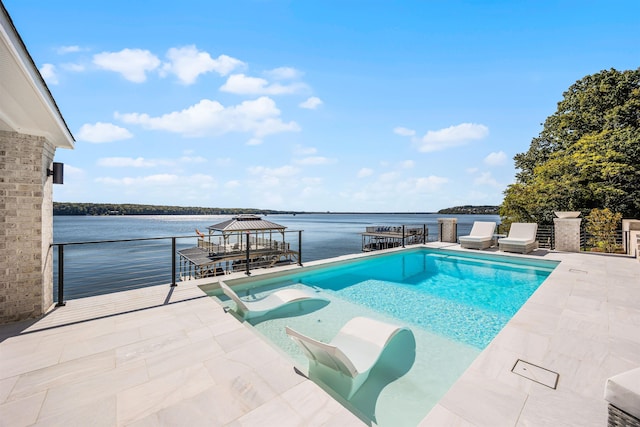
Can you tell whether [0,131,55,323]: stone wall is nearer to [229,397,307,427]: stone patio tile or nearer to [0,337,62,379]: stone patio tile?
[0,337,62,379]: stone patio tile

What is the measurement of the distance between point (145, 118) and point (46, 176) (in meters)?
8.42

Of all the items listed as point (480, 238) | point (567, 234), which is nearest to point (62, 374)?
point (480, 238)

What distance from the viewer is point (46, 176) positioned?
144 inches

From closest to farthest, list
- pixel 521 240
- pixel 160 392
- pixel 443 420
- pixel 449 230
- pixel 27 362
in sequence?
pixel 443 420 < pixel 160 392 < pixel 27 362 < pixel 521 240 < pixel 449 230

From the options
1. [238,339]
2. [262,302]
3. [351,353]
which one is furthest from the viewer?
[262,302]

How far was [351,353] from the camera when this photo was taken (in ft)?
9.11

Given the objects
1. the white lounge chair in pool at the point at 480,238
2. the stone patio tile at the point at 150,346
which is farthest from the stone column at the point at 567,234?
the stone patio tile at the point at 150,346

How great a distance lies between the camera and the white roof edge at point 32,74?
1676mm

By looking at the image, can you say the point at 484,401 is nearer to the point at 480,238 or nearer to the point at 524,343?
the point at 524,343

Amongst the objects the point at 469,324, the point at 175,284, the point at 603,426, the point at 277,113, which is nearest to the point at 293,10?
the point at 277,113

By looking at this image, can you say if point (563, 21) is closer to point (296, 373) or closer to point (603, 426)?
point (603, 426)

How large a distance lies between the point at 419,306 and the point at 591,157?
1485cm

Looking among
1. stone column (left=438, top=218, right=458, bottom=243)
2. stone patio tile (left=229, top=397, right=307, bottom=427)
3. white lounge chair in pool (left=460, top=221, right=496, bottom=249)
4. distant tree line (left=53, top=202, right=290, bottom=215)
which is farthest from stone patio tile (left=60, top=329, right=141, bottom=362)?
distant tree line (left=53, top=202, right=290, bottom=215)

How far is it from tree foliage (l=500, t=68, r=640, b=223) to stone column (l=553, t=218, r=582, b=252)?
6400 mm
